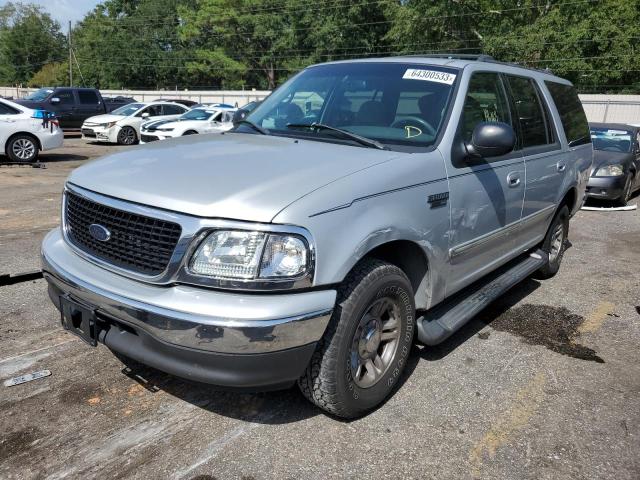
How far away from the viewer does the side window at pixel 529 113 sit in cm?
448

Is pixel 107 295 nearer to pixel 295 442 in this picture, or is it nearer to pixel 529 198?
pixel 295 442

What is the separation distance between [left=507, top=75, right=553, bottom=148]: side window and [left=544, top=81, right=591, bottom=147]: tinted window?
0.45 meters

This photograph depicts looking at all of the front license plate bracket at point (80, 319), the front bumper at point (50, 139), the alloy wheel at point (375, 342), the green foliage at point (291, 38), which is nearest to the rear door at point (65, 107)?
the front bumper at point (50, 139)

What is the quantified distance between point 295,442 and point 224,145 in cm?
173

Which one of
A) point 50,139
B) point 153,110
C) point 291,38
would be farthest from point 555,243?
point 291,38

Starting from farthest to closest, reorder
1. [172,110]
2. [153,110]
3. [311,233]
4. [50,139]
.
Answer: [172,110] < [153,110] < [50,139] < [311,233]

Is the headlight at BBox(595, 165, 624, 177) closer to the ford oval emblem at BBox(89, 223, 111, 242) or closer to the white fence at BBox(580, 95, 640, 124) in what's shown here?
the ford oval emblem at BBox(89, 223, 111, 242)

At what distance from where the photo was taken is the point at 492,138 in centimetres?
334

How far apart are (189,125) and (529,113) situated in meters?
14.4

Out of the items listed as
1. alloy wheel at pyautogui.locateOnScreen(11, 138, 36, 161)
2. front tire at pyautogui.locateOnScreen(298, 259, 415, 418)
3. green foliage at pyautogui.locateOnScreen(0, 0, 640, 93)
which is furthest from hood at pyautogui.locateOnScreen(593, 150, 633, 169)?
green foliage at pyautogui.locateOnScreen(0, 0, 640, 93)

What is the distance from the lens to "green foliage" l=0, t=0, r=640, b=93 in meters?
42.2

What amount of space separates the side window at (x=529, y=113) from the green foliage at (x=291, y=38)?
40700 millimetres

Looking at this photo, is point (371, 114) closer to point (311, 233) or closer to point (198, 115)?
point (311, 233)

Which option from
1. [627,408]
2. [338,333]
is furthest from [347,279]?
[627,408]
